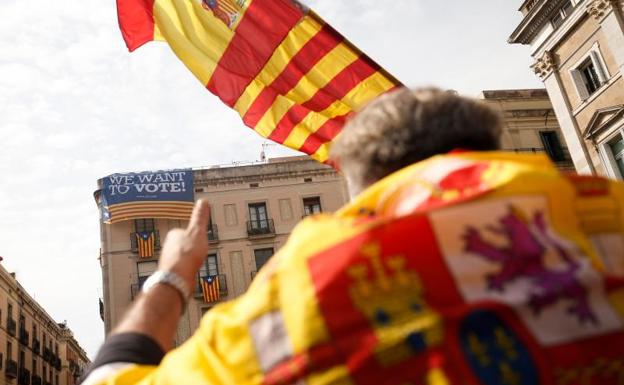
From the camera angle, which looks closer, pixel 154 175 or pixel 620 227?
pixel 620 227

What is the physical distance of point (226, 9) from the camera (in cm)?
493

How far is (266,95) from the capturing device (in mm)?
5016

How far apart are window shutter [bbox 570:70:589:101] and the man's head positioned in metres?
19.4

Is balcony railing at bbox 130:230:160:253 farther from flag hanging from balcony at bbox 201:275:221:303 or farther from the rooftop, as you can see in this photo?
the rooftop

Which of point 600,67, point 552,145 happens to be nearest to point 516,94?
point 552,145

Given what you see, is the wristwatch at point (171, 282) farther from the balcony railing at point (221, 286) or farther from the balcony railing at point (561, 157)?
the balcony railing at point (561, 157)

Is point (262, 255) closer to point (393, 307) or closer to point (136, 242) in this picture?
point (136, 242)

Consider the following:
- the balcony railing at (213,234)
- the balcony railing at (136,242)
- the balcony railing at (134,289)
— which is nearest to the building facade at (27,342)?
the balcony railing at (134,289)

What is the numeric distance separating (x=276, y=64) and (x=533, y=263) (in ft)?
12.7

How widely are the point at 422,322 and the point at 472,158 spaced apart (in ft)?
1.28

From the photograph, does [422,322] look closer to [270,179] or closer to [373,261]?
[373,261]

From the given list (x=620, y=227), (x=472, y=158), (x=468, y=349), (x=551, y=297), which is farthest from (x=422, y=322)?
(x=620, y=227)

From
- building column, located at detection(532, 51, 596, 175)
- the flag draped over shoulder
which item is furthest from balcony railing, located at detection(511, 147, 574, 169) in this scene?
the flag draped over shoulder

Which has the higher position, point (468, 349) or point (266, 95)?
point (266, 95)
